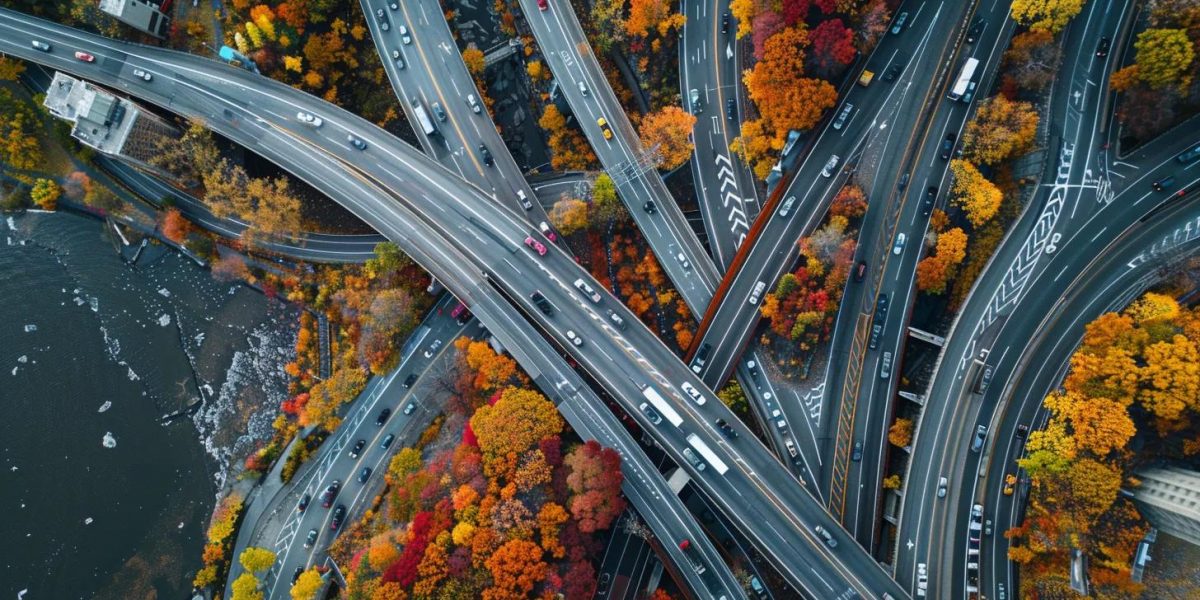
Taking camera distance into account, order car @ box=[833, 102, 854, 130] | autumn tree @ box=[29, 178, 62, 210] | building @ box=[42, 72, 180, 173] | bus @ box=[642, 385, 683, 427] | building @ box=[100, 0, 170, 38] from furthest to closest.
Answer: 1. autumn tree @ box=[29, 178, 62, 210]
2. building @ box=[100, 0, 170, 38]
3. building @ box=[42, 72, 180, 173]
4. car @ box=[833, 102, 854, 130]
5. bus @ box=[642, 385, 683, 427]

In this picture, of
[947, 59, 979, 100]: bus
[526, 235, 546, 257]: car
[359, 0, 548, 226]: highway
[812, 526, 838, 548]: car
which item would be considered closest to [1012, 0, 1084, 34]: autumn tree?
[947, 59, 979, 100]: bus

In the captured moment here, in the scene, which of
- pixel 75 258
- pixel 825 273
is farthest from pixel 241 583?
pixel 825 273

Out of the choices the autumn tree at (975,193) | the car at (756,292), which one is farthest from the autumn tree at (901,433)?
the autumn tree at (975,193)

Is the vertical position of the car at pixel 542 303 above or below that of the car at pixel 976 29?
below

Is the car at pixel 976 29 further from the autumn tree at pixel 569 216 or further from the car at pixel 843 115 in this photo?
the autumn tree at pixel 569 216

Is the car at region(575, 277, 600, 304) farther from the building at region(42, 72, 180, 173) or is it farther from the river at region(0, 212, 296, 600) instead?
the building at region(42, 72, 180, 173)

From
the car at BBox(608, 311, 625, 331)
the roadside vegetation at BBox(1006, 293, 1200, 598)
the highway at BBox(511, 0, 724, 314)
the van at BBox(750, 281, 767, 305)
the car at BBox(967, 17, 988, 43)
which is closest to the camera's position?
the roadside vegetation at BBox(1006, 293, 1200, 598)
